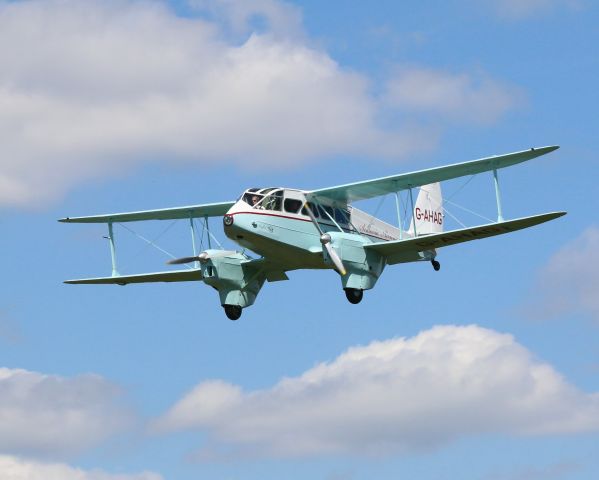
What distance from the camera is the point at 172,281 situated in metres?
54.6

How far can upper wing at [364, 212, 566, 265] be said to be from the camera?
149 feet

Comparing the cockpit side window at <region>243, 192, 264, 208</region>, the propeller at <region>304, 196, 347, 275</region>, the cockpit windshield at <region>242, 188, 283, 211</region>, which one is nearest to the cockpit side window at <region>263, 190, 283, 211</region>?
the cockpit windshield at <region>242, 188, 283, 211</region>

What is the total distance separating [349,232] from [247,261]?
13.7ft

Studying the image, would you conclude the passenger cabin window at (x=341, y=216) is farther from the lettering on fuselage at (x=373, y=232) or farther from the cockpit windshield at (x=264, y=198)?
the cockpit windshield at (x=264, y=198)

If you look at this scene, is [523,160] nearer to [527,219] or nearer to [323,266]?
[527,219]

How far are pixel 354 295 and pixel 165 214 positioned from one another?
10.8 m

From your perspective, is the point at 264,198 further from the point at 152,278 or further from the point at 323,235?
the point at 152,278

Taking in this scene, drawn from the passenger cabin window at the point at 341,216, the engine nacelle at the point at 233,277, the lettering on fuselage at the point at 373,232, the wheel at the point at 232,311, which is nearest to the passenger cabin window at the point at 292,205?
the passenger cabin window at the point at 341,216

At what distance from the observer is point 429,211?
6119cm

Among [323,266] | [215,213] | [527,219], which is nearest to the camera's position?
[527,219]

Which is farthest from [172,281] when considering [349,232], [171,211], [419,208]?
[419,208]

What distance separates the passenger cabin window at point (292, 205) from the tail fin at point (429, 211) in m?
13.2

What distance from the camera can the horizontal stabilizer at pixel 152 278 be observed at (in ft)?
175

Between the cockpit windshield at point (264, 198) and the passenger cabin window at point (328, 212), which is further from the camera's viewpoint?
the passenger cabin window at point (328, 212)
